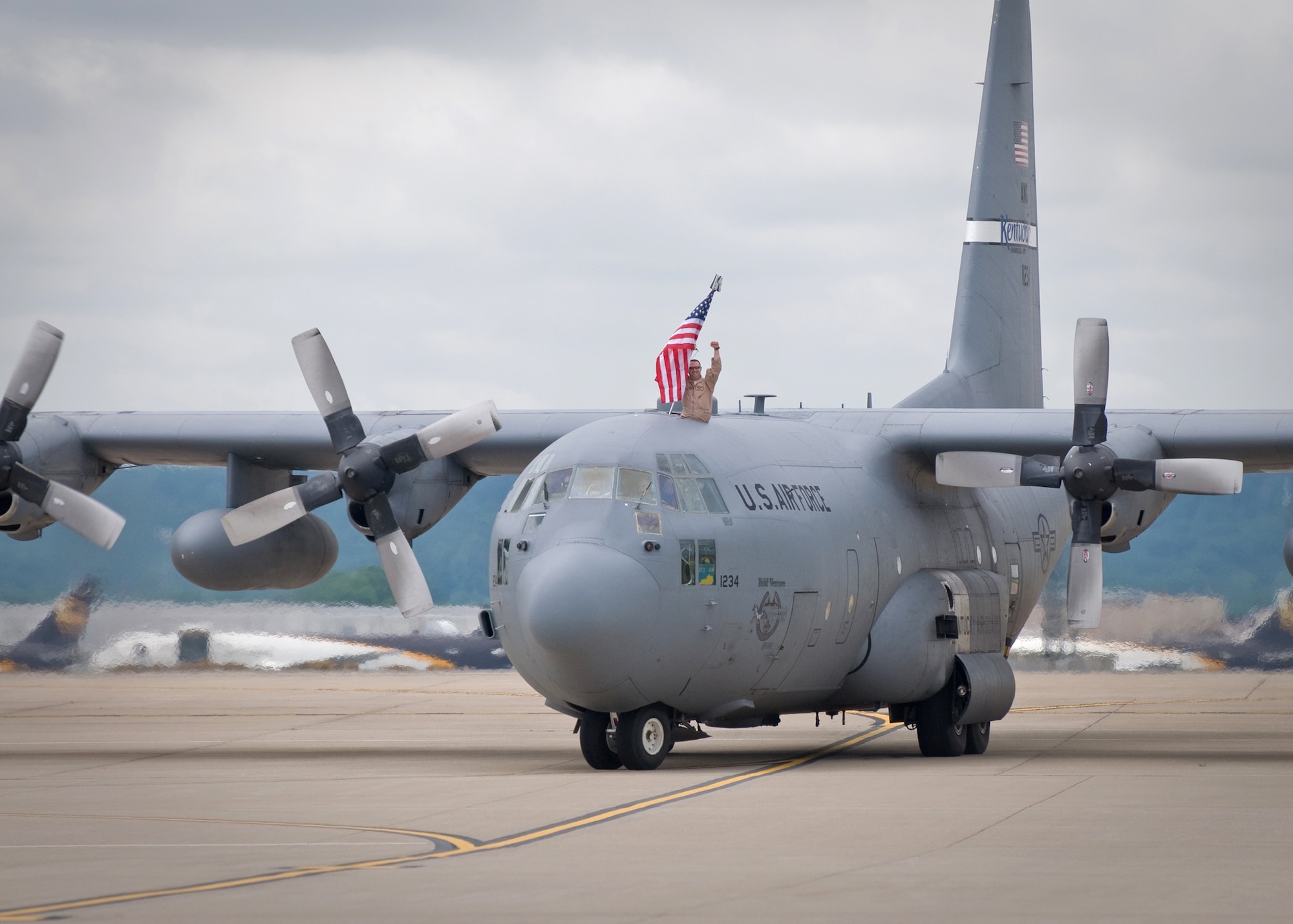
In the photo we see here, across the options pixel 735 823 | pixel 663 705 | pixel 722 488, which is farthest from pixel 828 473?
pixel 735 823

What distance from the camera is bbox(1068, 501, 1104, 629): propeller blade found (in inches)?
746

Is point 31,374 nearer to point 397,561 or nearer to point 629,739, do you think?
point 397,561

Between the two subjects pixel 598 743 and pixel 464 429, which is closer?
pixel 598 743

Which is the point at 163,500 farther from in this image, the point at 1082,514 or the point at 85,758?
the point at 1082,514

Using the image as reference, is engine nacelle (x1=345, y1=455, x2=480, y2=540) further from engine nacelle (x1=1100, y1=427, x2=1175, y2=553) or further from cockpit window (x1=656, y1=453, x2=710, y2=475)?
engine nacelle (x1=1100, y1=427, x2=1175, y2=553)

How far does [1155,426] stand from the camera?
811 inches

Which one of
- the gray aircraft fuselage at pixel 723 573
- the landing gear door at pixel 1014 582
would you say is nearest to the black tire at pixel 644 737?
the gray aircraft fuselage at pixel 723 573

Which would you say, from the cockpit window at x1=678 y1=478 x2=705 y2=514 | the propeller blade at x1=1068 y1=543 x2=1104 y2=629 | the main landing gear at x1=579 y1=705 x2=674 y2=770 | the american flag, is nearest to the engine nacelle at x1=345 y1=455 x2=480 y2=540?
the main landing gear at x1=579 y1=705 x2=674 y2=770

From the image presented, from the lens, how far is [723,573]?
16.7 meters

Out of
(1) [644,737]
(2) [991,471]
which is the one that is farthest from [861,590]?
(1) [644,737]

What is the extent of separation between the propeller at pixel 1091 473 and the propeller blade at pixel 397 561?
6.65m

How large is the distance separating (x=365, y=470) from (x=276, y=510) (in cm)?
112

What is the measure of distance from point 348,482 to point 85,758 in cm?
428

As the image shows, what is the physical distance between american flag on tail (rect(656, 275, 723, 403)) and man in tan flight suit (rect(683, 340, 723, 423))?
98mm
